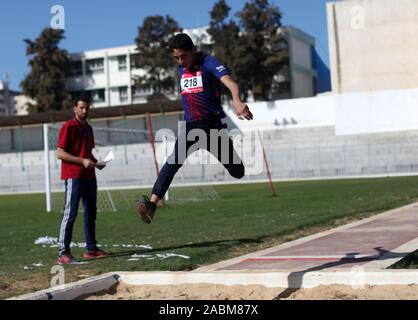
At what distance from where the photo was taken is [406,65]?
4988 centimetres

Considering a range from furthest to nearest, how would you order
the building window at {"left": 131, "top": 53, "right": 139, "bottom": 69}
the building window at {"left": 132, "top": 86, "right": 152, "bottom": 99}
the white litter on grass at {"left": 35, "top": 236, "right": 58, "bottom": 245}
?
the building window at {"left": 132, "top": 86, "right": 152, "bottom": 99}, the building window at {"left": 131, "top": 53, "right": 139, "bottom": 69}, the white litter on grass at {"left": 35, "top": 236, "right": 58, "bottom": 245}

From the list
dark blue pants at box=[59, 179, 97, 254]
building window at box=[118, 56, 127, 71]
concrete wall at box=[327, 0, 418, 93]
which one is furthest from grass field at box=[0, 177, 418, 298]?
building window at box=[118, 56, 127, 71]

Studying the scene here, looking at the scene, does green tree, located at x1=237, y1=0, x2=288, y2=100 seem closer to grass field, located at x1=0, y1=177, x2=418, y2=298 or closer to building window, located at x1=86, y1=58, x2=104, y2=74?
building window, located at x1=86, y1=58, x2=104, y2=74

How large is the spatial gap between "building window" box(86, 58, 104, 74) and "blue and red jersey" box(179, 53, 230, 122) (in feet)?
238

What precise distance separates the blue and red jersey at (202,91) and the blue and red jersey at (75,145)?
2656 millimetres

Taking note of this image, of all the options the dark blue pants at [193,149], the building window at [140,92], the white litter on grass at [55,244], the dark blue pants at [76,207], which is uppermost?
the building window at [140,92]

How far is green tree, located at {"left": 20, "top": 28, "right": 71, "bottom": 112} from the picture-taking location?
71.4 metres

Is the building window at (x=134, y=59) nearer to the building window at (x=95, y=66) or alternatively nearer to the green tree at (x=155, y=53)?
the green tree at (x=155, y=53)

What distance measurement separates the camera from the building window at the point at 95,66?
255 ft

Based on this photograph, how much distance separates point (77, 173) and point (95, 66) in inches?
2802

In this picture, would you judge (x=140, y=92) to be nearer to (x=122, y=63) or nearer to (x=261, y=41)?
(x=122, y=63)

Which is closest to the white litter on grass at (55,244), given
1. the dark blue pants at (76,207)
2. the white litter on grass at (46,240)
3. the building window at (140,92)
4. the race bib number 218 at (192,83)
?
the white litter on grass at (46,240)

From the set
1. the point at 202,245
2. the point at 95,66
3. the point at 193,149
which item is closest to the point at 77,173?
the point at 202,245
